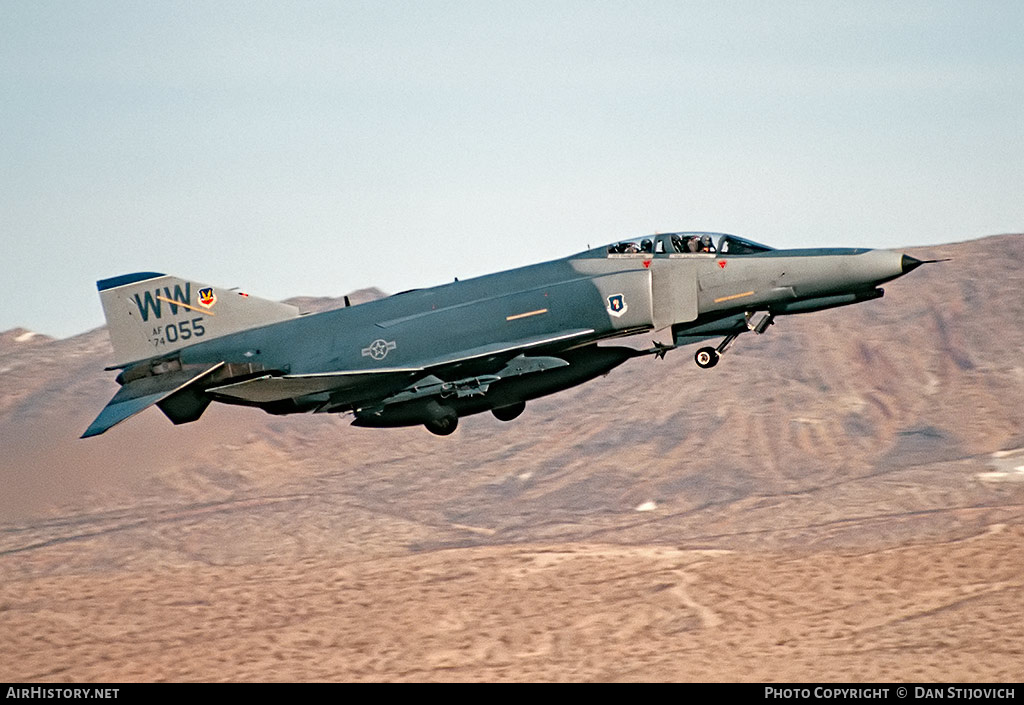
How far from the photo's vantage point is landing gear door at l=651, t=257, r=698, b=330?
2867 centimetres

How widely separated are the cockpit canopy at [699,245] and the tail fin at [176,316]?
993cm

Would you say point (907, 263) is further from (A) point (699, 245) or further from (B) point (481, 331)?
(B) point (481, 331)

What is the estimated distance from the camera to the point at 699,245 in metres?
29.3

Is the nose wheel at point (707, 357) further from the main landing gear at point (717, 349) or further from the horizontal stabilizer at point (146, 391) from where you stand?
the horizontal stabilizer at point (146, 391)

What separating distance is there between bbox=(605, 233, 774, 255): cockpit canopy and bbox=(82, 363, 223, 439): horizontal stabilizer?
38.1ft

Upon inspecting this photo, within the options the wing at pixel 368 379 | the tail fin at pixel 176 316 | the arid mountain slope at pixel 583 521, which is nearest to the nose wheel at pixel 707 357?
the wing at pixel 368 379

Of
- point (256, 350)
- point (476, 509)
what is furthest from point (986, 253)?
point (256, 350)

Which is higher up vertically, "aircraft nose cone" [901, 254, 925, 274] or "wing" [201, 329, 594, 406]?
"aircraft nose cone" [901, 254, 925, 274]

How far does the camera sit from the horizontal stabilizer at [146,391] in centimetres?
2988

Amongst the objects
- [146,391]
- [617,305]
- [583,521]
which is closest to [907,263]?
[617,305]
